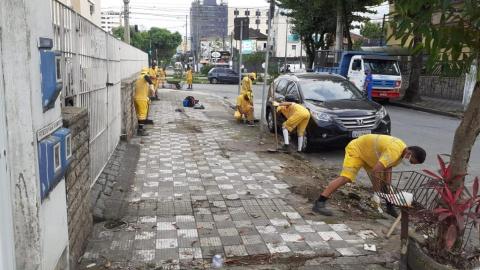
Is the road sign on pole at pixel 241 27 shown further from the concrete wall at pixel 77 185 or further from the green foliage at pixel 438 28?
the green foliage at pixel 438 28

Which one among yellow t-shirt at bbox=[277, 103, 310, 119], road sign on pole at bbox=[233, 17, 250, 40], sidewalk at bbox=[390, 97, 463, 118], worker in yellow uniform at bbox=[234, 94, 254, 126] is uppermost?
road sign on pole at bbox=[233, 17, 250, 40]

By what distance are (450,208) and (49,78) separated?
2.86 meters

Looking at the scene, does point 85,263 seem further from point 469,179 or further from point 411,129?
point 411,129

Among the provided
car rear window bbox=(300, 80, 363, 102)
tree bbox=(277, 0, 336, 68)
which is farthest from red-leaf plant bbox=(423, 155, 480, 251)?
tree bbox=(277, 0, 336, 68)

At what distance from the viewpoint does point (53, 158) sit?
298cm

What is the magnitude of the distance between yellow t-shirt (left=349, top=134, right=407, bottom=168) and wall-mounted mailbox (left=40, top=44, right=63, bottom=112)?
3.27 m

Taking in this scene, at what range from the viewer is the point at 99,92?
642 cm

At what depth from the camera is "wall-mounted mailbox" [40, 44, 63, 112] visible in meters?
2.84

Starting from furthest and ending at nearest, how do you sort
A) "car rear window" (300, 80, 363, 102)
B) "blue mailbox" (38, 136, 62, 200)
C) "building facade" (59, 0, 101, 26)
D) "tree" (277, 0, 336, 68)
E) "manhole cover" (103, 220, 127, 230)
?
"tree" (277, 0, 336, 68)
"building facade" (59, 0, 101, 26)
"car rear window" (300, 80, 363, 102)
"manhole cover" (103, 220, 127, 230)
"blue mailbox" (38, 136, 62, 200)

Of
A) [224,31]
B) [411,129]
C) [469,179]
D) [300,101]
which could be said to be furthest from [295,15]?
[224,31]

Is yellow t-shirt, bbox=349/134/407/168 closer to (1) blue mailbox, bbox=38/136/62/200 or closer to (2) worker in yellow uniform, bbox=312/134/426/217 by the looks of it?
(2) worker in yellow uniform, bbox=312/134/426/217

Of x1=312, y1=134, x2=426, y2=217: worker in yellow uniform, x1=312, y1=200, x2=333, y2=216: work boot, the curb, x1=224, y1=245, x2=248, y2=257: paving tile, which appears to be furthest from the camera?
the curb

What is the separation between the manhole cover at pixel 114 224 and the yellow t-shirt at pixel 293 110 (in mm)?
5129

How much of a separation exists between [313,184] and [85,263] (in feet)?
12.5
